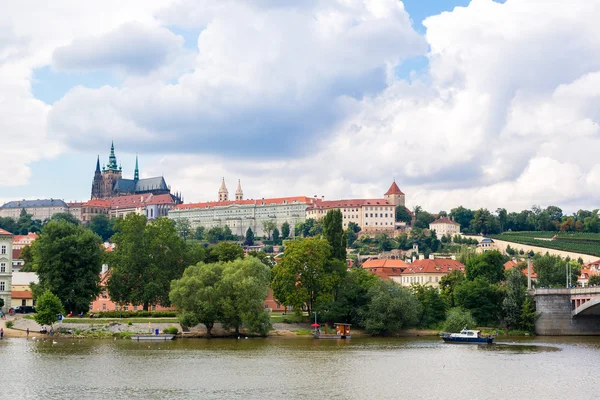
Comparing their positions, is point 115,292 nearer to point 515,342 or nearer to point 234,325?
point 234,325

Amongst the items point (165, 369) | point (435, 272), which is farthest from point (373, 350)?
point (435, 272)

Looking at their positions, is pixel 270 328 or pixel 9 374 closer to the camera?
pixel 9 374

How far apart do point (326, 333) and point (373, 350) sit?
13986 millimetres

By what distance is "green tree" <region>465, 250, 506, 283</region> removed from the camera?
343 feet

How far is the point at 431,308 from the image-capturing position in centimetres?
8500

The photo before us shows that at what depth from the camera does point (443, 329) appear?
82.9 metres

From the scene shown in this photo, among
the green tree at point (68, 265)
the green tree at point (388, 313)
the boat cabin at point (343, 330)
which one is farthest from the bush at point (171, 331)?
the green tree at point (388, 313)

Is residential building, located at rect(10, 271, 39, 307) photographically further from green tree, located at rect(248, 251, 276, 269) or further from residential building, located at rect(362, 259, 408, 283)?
residential building, located at rect(362, 259, 408, 283)

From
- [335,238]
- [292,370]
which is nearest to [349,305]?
[335,238]

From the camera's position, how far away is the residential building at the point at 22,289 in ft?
319

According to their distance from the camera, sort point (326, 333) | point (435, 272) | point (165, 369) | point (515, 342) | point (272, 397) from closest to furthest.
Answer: point (272, 397) → point (165, 369) → point (515, 342) → point (326, 333) → point (435, 272)

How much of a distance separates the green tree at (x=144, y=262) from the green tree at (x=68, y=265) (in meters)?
2.51

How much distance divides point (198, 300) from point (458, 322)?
24050mm

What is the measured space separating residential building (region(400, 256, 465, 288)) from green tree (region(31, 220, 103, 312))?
204ft
